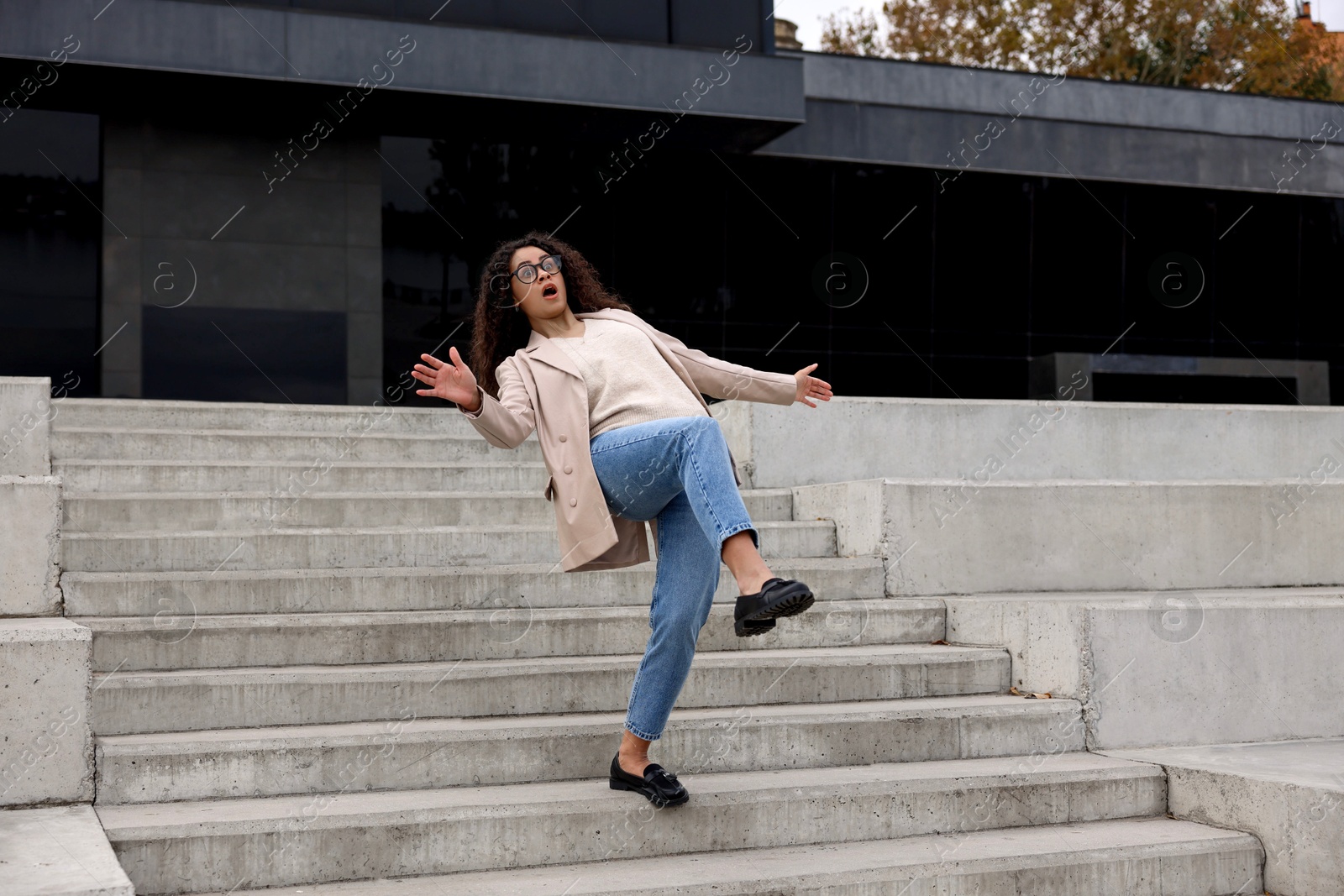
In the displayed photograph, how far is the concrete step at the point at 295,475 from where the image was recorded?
6.08 meters

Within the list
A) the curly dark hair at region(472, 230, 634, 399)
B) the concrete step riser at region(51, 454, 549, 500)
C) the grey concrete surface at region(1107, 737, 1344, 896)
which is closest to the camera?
the grey concrete surface at region(1107, 737, 1344, 896)

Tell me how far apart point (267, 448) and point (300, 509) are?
127 cm

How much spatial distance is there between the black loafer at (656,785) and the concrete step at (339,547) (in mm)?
1970

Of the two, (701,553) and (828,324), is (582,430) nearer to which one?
(701,553)

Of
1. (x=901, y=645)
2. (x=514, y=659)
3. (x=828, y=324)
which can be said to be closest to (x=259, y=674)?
(x=514, y=659)

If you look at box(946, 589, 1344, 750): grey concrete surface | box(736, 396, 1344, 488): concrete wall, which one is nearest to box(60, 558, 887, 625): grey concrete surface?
box(946, 589, 1344, 750): grey concrete surface

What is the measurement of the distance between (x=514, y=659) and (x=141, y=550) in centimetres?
174

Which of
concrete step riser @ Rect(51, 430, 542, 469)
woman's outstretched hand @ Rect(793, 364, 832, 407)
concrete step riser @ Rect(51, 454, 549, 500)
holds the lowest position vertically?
concrete step riser @ Rect(51, 454, 549, 500)

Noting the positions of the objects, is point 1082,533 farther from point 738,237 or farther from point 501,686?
point 738,237

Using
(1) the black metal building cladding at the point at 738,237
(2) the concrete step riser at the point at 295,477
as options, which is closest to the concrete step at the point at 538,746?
(2) the concrete step riser at the point at 295,477

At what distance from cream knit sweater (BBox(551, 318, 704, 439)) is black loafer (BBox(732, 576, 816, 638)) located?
2.36ft

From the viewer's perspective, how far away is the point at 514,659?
4781 millimetres

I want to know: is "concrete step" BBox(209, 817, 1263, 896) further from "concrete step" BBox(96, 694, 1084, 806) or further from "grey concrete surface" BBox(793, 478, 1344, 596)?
"grey concrete surface" BBox(793, 478, 1344, 596)

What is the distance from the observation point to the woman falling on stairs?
345 centimetres
